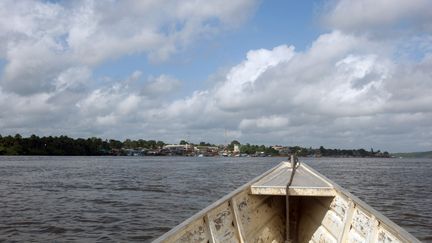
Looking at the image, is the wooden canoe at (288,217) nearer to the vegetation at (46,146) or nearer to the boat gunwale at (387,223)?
the boat gunwale at (387,223)

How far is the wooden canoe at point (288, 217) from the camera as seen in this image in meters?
5.80

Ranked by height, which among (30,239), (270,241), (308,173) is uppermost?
(308,173)

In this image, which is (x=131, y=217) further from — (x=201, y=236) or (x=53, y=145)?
(x=53, y=145)

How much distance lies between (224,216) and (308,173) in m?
3.56

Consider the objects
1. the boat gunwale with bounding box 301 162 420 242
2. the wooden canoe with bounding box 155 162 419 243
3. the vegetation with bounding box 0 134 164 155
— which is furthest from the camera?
the vegetation with bounding box 0 134 164 155

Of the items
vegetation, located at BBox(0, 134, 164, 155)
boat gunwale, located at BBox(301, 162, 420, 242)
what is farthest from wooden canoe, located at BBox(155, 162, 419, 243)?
vegetation, located at BBox(0, 134, 164, 155)

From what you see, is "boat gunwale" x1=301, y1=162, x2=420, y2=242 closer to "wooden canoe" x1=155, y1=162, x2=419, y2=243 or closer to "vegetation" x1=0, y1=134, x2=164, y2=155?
"wooden canoe" x1=155, y1=162, x2=419, y2=243

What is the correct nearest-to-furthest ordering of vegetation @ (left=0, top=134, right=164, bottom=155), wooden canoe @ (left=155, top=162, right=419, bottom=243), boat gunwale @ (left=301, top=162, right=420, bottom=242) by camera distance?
boat gunwale @ (left=301, top=162, right=420, bottom=242) < wooden canoe @ (left=155, top=162, right=419, bottom=243) < vegetation @ (left=0, top=134, right=164, bottom=155)

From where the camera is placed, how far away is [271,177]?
9.20m

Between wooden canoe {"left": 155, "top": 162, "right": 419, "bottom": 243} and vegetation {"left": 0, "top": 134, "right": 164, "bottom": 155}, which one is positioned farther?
vegetation {"left": 0, "top": 134, "right": 164, "bottom": 155}

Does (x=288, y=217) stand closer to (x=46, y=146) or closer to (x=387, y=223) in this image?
(x=387, y=223)

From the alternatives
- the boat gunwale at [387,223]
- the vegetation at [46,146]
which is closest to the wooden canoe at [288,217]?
the boat gunwale at [387,223]

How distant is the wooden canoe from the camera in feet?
19.0

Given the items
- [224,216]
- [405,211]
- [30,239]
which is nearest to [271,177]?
[224,216]
